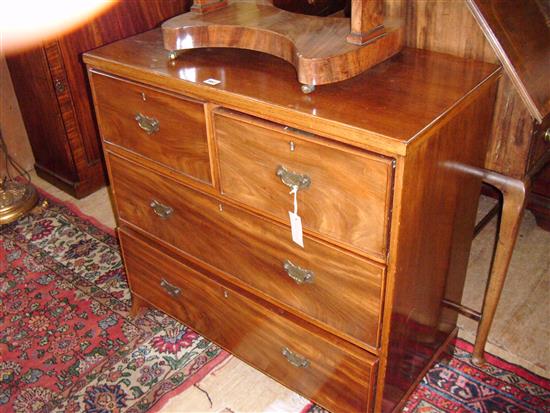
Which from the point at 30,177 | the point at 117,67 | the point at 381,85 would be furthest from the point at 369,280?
the point at 30,177

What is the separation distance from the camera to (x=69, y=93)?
8.00ft

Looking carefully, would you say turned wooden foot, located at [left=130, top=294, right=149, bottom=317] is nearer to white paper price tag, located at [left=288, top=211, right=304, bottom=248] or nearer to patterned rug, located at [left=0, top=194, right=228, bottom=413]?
patterned rug, located at [left=0, top=194, right=228, bottom=413]

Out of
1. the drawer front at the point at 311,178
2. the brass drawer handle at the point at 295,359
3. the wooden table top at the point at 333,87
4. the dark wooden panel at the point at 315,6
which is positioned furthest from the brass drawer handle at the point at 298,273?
the dark wooden panel at the point at 315,6

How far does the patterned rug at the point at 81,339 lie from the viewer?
1.71 meters

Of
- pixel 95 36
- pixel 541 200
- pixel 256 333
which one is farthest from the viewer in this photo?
pixel 95 36

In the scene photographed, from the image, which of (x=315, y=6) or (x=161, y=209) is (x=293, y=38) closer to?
(x=161, y=209)

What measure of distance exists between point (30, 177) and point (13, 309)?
3.06 ft

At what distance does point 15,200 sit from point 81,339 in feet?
2.80

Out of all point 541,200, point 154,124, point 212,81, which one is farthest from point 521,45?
point 541,200

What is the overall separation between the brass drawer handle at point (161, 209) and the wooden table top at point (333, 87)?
1.18 feet

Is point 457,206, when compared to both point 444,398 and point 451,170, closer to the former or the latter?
point 451,170

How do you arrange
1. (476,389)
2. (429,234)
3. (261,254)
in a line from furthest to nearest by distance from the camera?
(476,389), (261,254), (429,234)

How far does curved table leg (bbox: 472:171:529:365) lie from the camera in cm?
137

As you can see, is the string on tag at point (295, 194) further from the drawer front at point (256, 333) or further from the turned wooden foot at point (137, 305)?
the turned wooden foot at point (137, 305)
